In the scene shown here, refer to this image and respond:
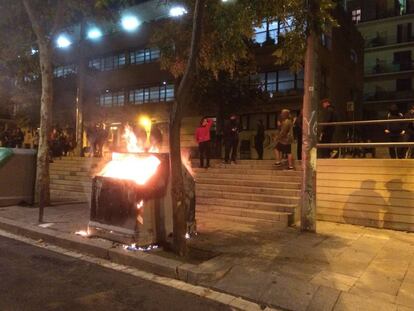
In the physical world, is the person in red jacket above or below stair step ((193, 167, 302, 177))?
above

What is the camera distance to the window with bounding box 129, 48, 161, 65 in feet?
91.2

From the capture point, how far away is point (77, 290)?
483cm

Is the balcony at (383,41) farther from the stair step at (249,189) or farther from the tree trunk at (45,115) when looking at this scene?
the tree trunk at (45,115)

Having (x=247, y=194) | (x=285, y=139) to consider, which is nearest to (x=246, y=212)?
(x=247, y=194)

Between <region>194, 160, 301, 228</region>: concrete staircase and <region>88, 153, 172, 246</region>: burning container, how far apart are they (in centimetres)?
225

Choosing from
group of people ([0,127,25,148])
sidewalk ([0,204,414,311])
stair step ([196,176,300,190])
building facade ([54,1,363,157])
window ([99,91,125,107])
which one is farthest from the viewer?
window ([99,91,125,107])

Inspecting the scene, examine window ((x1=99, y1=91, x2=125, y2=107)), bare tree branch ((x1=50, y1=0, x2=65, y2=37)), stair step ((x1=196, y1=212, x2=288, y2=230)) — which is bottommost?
stair step ((x1=196, y1=212, x2=288, y2=230))

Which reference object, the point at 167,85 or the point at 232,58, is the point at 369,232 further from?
the point at 167,85

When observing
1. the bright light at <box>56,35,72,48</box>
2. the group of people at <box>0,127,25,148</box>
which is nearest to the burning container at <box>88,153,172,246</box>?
the bright light at <box>56,35,72,48</box>

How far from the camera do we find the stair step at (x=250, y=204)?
8.77 meters

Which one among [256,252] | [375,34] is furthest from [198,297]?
[375,34]

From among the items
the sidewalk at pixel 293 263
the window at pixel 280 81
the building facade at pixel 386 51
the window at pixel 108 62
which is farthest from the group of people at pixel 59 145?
the building facade at pixel 386 51

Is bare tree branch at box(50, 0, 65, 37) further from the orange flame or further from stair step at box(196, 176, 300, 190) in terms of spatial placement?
the orange flame

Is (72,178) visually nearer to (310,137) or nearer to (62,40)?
(62,40)
